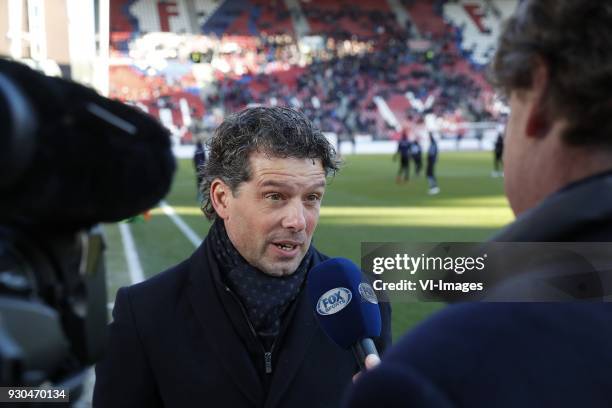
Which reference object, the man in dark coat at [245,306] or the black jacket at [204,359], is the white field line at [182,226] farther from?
the black jacket at [204,359]

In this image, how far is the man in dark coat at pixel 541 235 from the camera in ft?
3.34

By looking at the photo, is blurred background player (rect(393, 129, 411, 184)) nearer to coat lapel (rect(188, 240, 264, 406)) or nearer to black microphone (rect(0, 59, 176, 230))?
coat lapel (rect(188, 240, 264, 406))

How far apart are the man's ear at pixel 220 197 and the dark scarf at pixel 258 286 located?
0.20 ft

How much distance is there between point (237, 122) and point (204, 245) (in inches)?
16.3

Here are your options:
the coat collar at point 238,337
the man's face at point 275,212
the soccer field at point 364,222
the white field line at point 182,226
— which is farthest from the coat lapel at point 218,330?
the white field line at point 182,226

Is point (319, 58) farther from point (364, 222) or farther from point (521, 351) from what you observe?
point (521, 351)

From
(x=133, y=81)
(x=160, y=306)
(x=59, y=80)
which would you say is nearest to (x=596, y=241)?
(x=59, y=80)

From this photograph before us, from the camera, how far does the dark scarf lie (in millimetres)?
2527

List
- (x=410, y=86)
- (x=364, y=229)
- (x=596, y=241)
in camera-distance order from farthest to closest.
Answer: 1. (x=410, y=86)
2. (x=364, y=229)
3. (x=596, y=241)

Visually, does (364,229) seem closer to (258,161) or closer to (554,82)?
(258,161)

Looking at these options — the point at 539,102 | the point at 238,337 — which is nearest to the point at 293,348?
the point at 238,337

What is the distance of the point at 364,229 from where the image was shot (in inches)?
567

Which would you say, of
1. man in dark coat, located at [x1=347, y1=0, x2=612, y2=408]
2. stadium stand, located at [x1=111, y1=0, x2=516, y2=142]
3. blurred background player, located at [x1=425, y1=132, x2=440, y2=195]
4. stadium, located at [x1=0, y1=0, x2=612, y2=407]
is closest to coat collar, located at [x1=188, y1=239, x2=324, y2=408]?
man in dark coat, located at [x1=347, y1=0, x2=612, y2=408]

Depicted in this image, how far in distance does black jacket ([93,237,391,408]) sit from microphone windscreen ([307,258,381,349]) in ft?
A: 1.20
